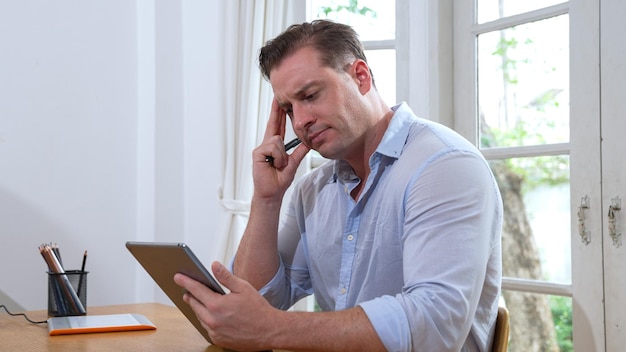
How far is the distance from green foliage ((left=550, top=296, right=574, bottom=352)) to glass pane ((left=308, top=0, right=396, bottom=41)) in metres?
1.11

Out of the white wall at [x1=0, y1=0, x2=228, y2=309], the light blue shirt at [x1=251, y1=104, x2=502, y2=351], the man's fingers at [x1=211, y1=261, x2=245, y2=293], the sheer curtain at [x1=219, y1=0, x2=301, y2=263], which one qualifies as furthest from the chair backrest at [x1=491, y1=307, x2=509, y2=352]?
the white wall at [x1=0, y1=0, x2=228, y2=309]

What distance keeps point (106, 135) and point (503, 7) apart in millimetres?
1585

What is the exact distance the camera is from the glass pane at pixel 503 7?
2.50 meters

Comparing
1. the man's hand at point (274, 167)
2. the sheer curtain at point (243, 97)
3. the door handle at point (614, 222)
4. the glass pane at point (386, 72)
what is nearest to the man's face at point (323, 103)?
the man's hand at point (274, 167)

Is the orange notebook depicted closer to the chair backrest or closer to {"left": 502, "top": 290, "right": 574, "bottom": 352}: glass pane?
the chair backrest

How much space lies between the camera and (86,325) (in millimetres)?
1767

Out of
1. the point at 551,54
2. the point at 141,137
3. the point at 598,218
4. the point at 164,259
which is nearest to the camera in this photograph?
the point at 164,259

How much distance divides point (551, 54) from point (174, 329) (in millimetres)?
1428

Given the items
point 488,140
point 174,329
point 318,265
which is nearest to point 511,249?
point 488,140

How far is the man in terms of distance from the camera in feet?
4.25

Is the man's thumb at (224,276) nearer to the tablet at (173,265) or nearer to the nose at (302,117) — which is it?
the tablet at (173,265)

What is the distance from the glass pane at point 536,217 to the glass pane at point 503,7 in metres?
0.48

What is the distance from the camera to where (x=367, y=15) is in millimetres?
2955

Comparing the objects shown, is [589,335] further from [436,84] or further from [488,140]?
[436,84]
